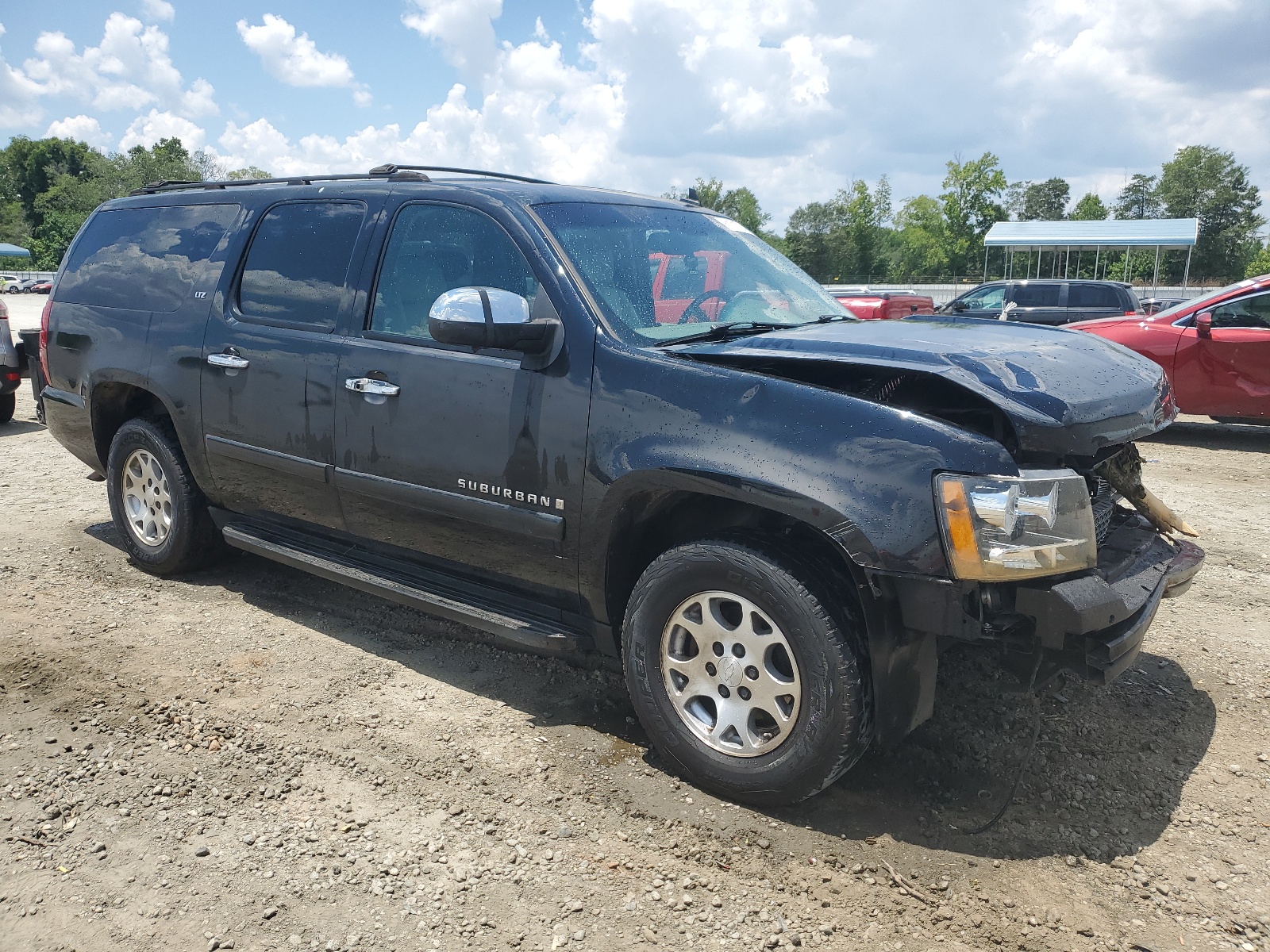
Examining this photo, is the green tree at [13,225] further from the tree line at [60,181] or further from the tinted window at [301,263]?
the tinted window at [301,263]

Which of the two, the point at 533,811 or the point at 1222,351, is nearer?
the point at 533,811

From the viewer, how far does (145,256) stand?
4.95 m

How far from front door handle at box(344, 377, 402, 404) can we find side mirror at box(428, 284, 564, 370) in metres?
0.53

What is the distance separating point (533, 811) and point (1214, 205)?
283ft

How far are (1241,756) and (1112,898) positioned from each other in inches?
44.1

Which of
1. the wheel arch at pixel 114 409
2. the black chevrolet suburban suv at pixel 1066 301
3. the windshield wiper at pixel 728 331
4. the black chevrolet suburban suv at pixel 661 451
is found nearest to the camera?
the black chevrolet suburban suv at pixel 661 451

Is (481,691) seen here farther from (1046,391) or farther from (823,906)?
(1046,391)

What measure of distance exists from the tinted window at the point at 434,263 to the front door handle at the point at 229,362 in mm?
830

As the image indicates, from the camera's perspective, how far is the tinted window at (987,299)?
725 inches

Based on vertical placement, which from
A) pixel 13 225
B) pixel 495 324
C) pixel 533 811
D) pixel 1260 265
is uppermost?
pixel 13 225

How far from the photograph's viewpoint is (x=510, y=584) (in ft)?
12.0

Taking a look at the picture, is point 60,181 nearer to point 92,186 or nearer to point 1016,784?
point 92,186

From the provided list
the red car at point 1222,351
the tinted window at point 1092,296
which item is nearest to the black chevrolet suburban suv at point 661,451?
the red car at point 1222,351

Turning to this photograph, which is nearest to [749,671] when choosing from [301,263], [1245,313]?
[301,263]
